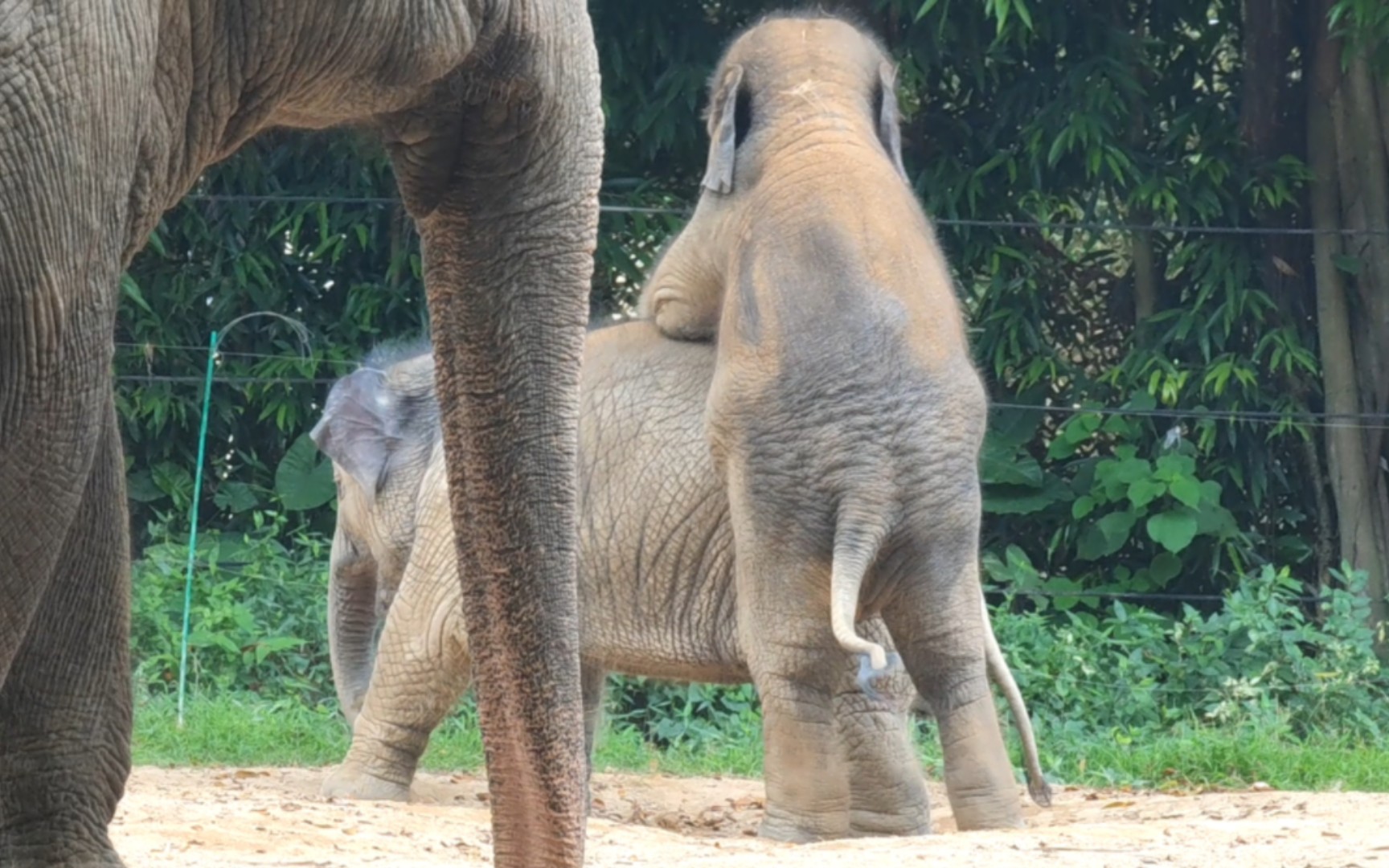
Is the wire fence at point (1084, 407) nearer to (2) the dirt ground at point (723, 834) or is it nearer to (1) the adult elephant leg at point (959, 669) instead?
(2) the dirt ground at point (723, 834)

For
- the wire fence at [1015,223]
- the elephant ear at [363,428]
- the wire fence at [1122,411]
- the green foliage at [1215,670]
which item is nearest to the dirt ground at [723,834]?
the elephant ear at [363,428]

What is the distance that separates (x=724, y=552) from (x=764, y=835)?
2.65 ft

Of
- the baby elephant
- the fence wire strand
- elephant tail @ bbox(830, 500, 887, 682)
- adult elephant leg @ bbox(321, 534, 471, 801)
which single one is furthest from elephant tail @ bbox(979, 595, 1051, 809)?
the fence wire strand

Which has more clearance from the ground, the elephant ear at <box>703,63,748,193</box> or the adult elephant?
the elephant ear at <box>703,63,748,193</box>

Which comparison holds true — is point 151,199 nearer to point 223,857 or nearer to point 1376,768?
point 223,857

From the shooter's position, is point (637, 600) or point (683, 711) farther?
point (683, 711)

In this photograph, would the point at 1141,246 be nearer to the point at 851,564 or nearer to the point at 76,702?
the point at 851,564

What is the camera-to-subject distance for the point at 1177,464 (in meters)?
8.56

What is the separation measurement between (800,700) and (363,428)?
2.31 m

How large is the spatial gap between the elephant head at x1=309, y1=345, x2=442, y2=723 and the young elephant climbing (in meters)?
1.69

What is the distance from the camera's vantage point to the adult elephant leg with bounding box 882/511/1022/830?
5.19 m

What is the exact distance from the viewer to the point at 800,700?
17.0ft

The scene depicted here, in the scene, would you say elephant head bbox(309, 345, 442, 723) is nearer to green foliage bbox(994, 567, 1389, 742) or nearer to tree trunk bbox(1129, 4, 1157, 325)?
green foliage bbox(994, 567, 1389, 742)

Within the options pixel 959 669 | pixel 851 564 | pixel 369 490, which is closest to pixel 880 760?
pixel 959 669
